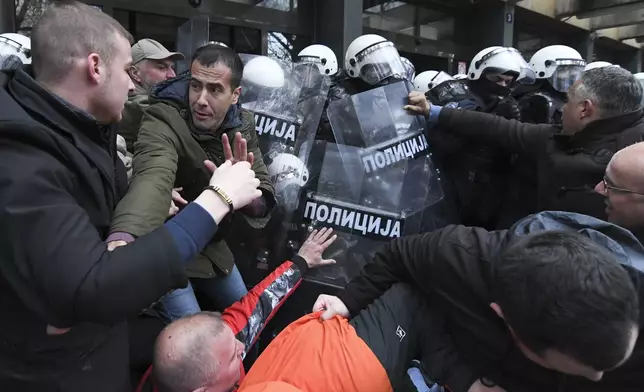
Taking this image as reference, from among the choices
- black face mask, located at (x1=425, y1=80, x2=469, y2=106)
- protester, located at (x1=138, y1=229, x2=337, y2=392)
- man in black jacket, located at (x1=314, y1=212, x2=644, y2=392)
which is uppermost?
black face mask, located at (x1=425, y1=80, x2=469, y2=106)

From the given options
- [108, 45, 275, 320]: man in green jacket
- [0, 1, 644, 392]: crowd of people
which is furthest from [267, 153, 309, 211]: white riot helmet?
[108, 45, 275, 320]: man in green jacket

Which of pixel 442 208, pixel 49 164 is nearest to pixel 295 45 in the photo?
pixel 442 208

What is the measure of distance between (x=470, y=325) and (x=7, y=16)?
5197 millimetres

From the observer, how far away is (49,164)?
106 centimetres

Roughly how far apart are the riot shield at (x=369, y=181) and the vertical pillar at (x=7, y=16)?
12.2ft

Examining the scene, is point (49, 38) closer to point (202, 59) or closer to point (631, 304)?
point (202, 59)

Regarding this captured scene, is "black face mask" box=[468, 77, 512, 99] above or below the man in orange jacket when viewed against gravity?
above

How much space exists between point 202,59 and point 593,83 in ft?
6.21

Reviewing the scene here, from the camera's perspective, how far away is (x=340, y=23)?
291 inches

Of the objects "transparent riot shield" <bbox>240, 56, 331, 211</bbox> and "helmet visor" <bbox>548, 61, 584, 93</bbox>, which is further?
"helmet visor" <bbox>548, 61, 584, 93</bbox>

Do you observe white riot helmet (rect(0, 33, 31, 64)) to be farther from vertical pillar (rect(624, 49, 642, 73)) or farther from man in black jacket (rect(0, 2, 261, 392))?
vertical pillar (rect(624, 49, 642, 73))

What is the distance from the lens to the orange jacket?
1421mm

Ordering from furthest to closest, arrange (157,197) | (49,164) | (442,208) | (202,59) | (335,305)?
(442,208)
(202,59)
(335,305)
(157,197)
(49,164)

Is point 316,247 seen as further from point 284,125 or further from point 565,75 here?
point 565,75
